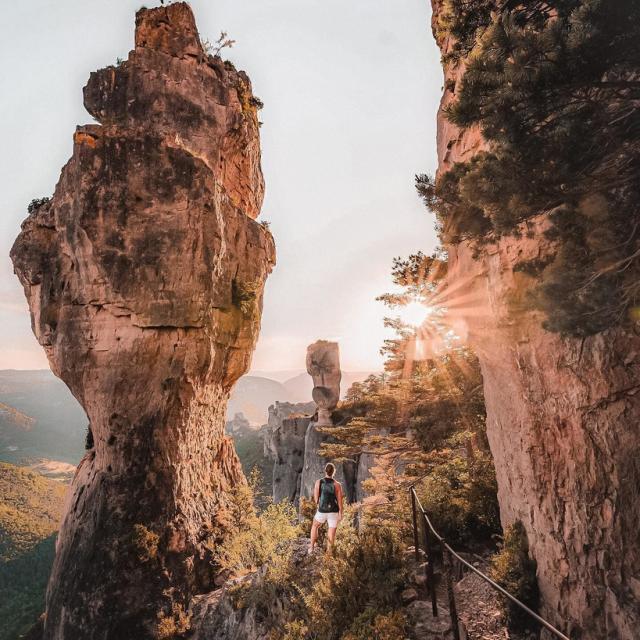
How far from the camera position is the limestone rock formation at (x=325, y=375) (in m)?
35.9

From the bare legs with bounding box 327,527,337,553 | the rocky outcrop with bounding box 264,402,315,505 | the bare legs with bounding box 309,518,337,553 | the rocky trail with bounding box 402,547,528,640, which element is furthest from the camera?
the rocky outcrop with bounding box 264,402,315,505

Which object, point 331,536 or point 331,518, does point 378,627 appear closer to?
point 331,536

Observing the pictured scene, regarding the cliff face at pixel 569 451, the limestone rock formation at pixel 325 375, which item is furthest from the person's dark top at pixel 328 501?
the limestone rock formation at pixel 325 375

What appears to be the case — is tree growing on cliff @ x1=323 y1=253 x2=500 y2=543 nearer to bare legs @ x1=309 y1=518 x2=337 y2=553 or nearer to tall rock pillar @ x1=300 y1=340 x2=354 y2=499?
bare legs @ x1=309 y1=518 x2=337 y2=553

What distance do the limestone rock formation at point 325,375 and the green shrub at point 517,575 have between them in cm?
2990

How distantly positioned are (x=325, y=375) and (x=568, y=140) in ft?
111

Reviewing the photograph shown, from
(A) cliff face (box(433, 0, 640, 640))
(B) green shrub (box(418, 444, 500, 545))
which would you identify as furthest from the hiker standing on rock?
(A) cliff face (box(433, 0, 640, 640))

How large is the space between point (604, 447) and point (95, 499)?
1401cm

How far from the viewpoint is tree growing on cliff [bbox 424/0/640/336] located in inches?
125

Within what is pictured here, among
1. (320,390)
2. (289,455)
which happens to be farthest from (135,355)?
(289,455)

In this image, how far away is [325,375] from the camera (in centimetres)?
3662

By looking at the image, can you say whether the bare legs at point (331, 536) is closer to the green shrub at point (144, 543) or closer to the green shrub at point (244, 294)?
the green shrub at point (144, 543)

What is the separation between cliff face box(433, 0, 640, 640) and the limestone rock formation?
2944 cm

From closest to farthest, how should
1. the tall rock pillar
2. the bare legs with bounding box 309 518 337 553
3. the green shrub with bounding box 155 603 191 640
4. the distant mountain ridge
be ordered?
the bare legs with bounding box 309 518 337 553 → the green shrub with bounding box 155 603 191 640 → the tall rock pillar → the distant mountain ridge
